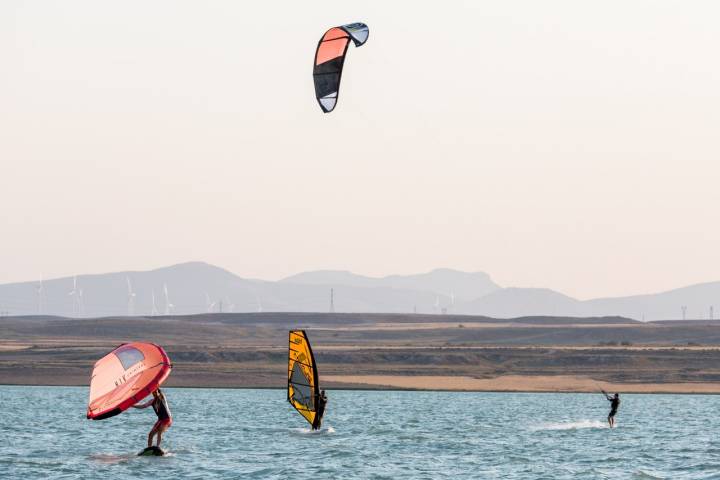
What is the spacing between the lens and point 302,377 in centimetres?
4494

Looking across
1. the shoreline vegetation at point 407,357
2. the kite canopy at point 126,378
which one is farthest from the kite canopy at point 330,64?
the shoreline vegetation at point 407,357

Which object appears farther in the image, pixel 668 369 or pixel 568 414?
pixel 668 369

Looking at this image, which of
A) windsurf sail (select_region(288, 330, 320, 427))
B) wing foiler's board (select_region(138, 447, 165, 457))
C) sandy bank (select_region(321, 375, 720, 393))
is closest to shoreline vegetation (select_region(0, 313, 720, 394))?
sandy bank (select_region(321, 375, 720, 393))

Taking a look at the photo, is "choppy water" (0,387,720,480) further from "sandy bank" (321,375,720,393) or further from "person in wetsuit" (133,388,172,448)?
"sandy bank" (321,375,720,393)

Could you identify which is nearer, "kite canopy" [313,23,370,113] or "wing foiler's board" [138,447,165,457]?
"kite canopy" [313,23,370,113]

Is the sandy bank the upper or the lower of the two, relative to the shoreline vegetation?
lower

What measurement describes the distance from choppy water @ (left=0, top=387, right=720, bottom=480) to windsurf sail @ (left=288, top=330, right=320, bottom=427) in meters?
0.95

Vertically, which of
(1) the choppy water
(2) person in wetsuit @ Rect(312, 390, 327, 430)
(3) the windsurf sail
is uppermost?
(3) the windsurf sail

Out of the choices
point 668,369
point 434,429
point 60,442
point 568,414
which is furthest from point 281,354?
point 60,442

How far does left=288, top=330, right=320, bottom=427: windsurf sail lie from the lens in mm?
44056

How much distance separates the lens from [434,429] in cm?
4825

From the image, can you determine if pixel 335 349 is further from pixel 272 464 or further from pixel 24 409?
pixel 272 464

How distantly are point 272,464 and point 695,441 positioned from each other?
1611 centimetres

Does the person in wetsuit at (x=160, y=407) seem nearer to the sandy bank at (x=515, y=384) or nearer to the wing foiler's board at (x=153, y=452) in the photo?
the wing foiler's board at (x=153, y=452)
